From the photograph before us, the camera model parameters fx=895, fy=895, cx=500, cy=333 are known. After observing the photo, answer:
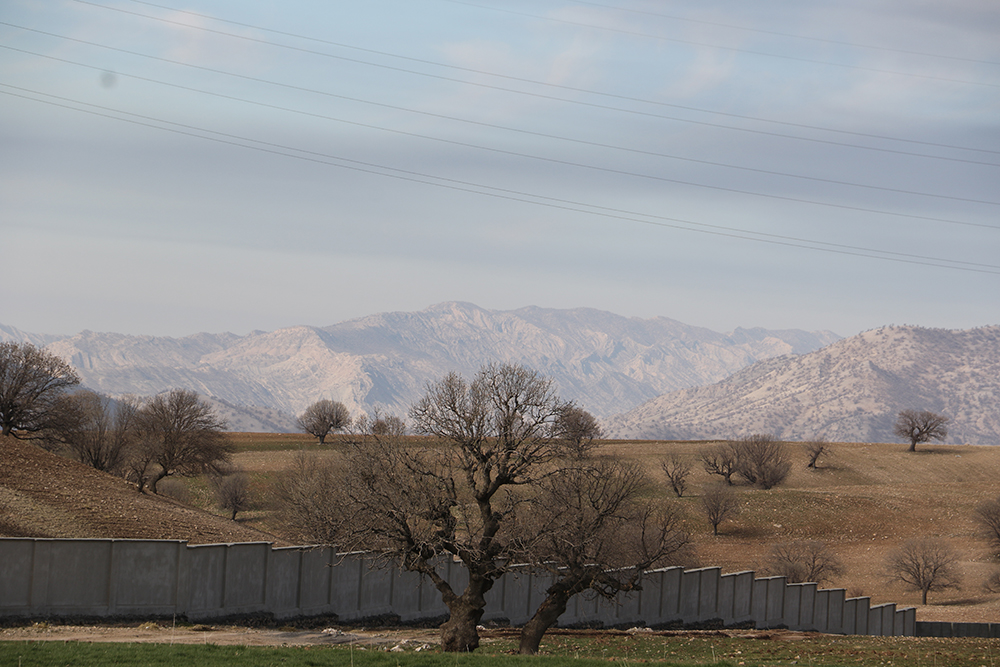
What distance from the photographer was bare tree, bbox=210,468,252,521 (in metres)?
76.6

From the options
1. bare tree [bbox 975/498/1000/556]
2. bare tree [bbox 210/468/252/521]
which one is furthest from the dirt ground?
bare tree [bbox 975/498/1000/556]

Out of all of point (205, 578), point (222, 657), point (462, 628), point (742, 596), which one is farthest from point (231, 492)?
point (222, 657)

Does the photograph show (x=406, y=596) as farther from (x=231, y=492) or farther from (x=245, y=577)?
(x=231, y=492)

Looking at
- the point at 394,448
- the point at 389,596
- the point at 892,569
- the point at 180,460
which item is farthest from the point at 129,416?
the point at 892,569

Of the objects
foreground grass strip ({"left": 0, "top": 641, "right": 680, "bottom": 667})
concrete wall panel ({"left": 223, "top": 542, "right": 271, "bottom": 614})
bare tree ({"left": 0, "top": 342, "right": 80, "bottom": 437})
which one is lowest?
concrete wall panel ({"left": 223, "top": 542, "right": 271, "bottom": 614})

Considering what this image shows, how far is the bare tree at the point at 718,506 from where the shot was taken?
269 feet

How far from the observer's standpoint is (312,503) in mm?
38812

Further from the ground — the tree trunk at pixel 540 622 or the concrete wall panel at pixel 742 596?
the tree trunk at pixel 540 622

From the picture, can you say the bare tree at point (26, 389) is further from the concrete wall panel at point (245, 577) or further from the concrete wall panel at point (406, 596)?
the concrete wall panel at point (406, 596)

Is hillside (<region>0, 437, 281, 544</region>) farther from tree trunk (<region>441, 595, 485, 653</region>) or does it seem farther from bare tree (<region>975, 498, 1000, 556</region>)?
bare tree (<region>975, 498, 1000, 556</region>)

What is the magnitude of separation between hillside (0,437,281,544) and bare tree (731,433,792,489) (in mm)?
73360

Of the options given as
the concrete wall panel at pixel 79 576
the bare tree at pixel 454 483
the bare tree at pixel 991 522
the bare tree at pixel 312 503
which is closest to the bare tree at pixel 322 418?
the bare tree at pixel 312 503

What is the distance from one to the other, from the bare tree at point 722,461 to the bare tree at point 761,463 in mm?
617

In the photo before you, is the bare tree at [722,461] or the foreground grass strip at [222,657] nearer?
the foreground grass strip at [222,657]
